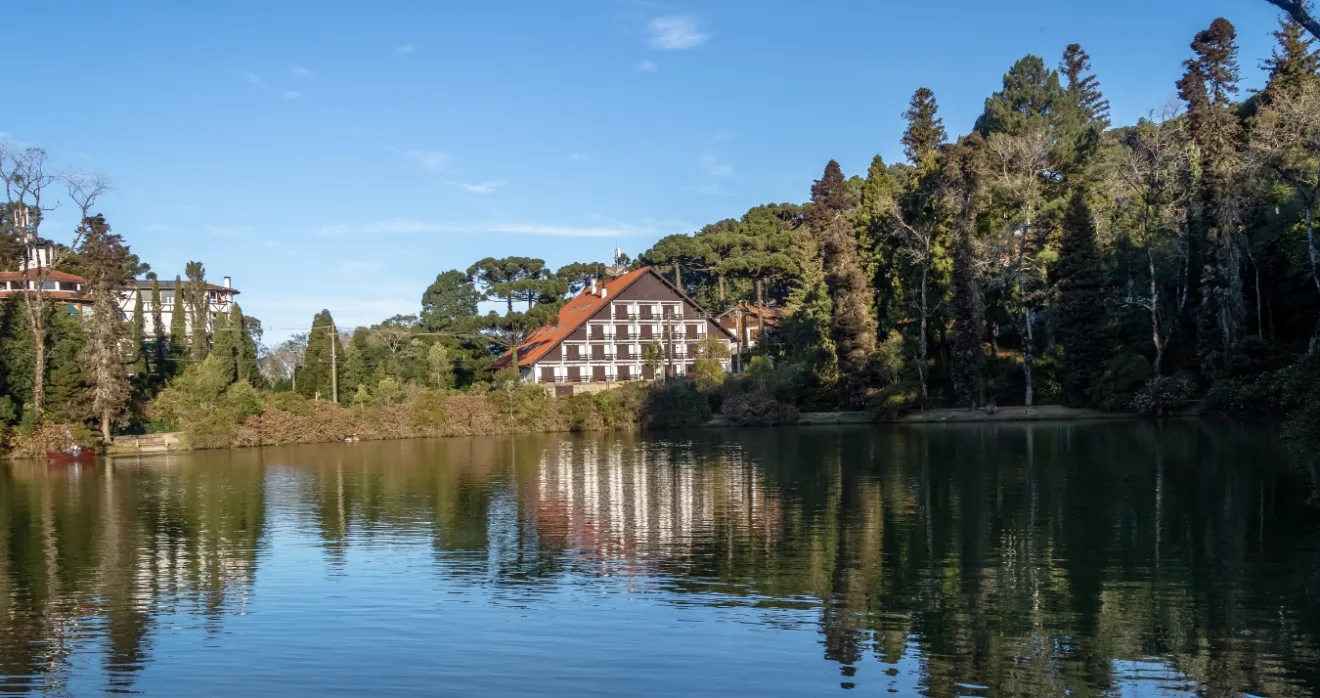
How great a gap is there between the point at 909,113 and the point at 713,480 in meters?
48.1

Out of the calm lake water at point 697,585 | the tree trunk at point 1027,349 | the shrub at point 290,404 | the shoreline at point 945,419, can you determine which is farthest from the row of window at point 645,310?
the calm lake water at point 697,585

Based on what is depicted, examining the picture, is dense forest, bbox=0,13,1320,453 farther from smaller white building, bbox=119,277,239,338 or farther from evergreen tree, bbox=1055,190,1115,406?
smaller white building, bbox=119,277,239,338

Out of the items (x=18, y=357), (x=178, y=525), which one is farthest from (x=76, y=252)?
(x=178, y=525)

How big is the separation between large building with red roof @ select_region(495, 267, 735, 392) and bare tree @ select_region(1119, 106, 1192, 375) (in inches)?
1347

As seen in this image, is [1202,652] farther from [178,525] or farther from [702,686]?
[178,525]

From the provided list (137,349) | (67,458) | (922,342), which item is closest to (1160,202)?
(922,342)

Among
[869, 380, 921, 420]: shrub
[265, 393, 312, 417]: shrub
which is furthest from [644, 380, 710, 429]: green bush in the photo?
[265, 393, 312, 417]: shrub

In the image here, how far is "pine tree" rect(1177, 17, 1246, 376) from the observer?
1905 inches

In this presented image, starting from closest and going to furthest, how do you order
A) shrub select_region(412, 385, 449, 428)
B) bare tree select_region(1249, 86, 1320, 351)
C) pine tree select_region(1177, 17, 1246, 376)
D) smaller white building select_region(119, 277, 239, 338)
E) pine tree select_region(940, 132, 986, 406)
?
bare tree select_region(1249, 86, 1320, 351), pine tree select_region(1177, 17, 1246, 376), pine tree select_region(940, 132, 986, 406), shrub select_region(412, 385, 449, 428), smaller white building select_region(119, 277, 239, 338)

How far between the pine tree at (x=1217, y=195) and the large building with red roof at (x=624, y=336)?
37854 mm

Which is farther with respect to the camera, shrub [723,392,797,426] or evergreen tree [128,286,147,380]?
evergreen tree [128,286,147,380]

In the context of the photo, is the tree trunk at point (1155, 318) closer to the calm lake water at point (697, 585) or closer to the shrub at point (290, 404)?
the calm lake water at point (697, 585)

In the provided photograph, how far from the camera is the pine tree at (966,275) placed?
55812 mm

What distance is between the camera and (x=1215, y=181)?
4909cm
